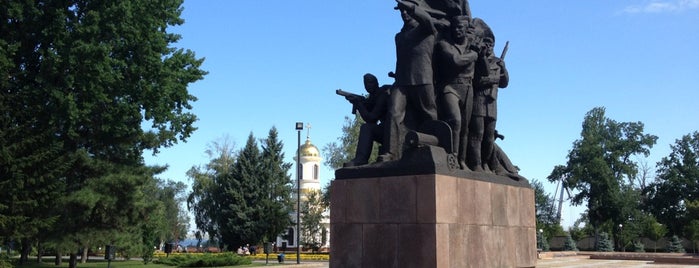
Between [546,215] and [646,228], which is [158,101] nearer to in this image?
[646,228]

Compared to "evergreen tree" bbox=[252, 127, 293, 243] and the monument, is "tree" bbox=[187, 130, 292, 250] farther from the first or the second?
the monument

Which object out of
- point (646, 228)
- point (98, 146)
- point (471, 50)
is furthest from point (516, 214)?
point (646, 228)

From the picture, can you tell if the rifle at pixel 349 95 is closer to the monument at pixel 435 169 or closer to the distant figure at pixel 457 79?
the monument at pixel 435 169

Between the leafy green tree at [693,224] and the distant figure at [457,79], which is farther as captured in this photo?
the leafy green tree at [693,224]

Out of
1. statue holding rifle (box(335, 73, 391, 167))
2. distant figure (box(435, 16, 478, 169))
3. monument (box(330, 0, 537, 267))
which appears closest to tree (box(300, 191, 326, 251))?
monument (box(330, 0, 537, 267))

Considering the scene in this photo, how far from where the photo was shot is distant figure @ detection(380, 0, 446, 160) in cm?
946

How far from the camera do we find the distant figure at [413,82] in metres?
9.46

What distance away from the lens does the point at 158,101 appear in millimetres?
24734

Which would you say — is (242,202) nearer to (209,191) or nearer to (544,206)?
(209,191)

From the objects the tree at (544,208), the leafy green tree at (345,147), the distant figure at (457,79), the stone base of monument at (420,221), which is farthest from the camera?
the tree at (544,208)

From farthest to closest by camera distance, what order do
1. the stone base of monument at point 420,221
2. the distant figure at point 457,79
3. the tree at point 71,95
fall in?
the tree at point 71,95
the distant figure at point 457,79
the stone base of monument at point 420,221

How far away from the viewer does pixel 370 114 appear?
9.97 metres

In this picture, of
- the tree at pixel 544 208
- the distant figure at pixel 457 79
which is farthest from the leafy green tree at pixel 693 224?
the distant figure at pixel 457 79

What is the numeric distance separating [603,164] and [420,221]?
58327mm
